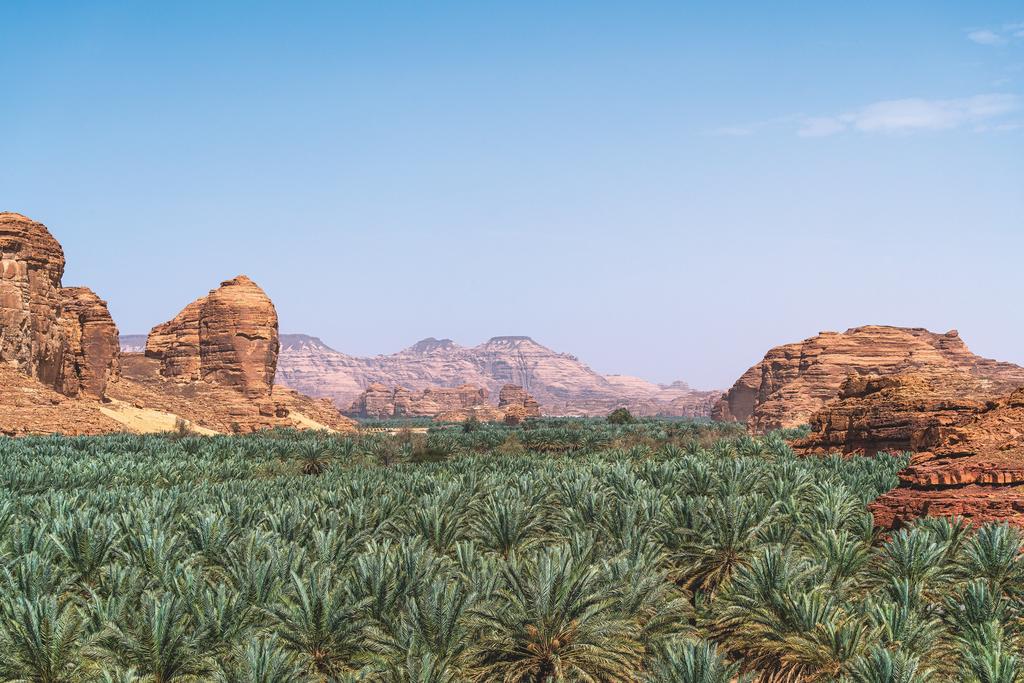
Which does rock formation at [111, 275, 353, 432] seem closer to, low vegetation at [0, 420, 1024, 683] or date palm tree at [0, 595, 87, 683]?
low vegetation at [0, 420, 1024, 683]

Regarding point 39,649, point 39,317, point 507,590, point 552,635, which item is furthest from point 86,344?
point 552,635

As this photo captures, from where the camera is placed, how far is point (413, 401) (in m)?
179

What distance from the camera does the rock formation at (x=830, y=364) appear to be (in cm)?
7894

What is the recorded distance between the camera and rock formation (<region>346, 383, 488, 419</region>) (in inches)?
6880

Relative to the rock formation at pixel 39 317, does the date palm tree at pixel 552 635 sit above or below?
below

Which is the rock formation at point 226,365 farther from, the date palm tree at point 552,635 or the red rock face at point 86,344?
the date palm tree at point 552,635

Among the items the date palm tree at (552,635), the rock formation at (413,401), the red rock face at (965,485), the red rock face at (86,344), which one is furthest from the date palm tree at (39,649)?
the rock formation at (413,401)

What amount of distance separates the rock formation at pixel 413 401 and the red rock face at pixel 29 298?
121197 mm

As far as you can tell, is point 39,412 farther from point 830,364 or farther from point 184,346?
point 830,364

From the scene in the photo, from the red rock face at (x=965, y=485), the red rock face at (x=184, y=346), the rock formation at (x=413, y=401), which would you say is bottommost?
the rock formation at (x=413, y=401)

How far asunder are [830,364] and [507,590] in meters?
73.6

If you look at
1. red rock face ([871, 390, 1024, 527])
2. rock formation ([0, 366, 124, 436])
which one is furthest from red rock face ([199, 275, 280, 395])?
red rock face ([871, 390, 1024, 527])

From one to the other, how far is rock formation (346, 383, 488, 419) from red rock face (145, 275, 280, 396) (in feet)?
333

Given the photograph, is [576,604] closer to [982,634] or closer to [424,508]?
[982,634]
